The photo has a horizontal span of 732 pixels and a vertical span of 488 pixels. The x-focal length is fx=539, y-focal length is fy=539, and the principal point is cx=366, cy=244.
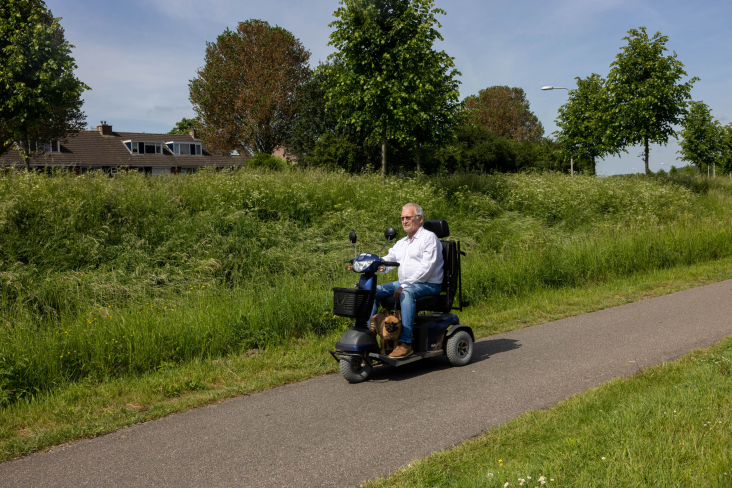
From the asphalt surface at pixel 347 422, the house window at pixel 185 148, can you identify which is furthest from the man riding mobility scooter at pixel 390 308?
the house window at pixel 185 148

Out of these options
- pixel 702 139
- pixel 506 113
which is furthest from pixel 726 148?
pixel 506 113

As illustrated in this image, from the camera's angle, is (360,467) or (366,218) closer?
(360,467)

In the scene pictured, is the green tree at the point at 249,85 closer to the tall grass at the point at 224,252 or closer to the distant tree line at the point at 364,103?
the distant tree line at the point at 364,103

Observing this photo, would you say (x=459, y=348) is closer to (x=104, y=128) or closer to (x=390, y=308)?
(x=390, y=308)

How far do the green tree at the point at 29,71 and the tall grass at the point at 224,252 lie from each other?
5337mm

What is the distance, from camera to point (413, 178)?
16.7 meters

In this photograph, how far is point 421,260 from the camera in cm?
614

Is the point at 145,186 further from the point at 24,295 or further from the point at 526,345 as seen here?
the point at 526,345

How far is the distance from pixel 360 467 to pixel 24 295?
6.79 m

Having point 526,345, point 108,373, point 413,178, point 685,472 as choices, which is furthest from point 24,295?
point 413,178

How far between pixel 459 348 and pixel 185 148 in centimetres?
5913

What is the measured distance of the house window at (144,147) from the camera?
5556 cm

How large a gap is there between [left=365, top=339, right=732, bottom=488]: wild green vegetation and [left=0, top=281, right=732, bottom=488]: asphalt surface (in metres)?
0.29

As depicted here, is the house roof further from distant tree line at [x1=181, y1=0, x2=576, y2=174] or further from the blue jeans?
the blue jeans
